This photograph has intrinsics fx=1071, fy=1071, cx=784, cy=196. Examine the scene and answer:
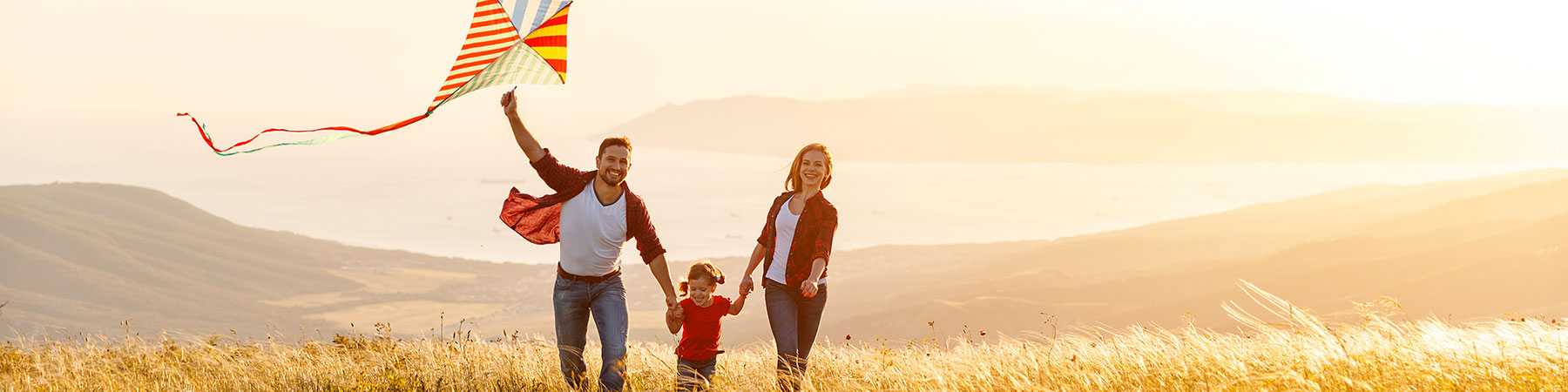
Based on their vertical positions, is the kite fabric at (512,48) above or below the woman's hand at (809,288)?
above

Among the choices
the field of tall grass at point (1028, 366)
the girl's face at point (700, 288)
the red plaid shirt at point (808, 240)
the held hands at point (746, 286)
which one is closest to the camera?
the field of tall grass at point (1028, 366)

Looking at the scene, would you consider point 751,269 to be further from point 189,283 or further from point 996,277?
point 189,283

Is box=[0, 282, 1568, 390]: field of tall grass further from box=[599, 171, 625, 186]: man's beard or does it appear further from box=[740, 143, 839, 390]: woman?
box=[599, 171, 625, 186]: man's beard

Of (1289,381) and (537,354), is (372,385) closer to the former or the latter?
(537,354)

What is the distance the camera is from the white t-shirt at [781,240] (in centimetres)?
609

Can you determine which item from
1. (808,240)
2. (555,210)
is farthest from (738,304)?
(555,210)

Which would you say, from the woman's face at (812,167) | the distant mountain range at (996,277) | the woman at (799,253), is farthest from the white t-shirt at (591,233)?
the distant mountain range at (996,277)

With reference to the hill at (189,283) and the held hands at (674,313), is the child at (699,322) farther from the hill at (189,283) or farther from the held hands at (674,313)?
the hill at (189,283)

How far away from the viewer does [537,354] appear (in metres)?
7.50

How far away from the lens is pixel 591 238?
18.2 feet

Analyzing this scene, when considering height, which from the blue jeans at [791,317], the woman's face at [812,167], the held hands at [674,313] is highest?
the woman's face at [812,167]

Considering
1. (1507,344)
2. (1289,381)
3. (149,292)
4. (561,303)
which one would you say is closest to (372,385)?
(561,303)

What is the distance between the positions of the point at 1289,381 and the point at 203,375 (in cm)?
684

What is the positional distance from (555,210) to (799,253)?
4.51 ft
